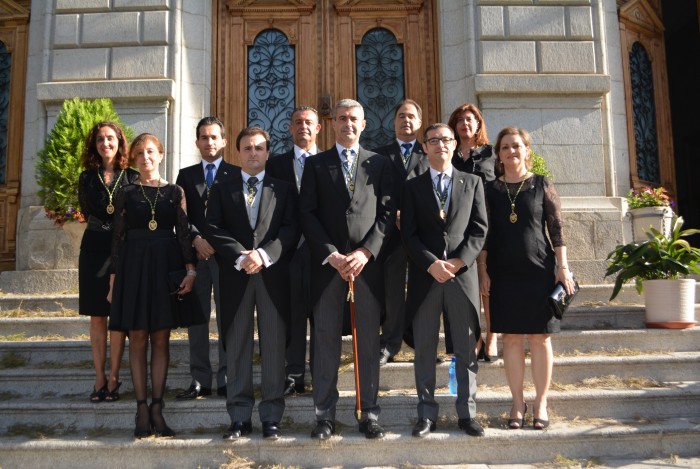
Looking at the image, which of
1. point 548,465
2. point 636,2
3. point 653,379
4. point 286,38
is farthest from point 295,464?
point 636,2

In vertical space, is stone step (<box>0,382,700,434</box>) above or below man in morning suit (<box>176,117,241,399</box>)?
below

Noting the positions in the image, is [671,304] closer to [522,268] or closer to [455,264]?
[522,268]

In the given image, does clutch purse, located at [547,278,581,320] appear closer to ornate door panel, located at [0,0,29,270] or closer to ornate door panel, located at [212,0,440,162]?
ornate door panel, located at [212,0,440,162]

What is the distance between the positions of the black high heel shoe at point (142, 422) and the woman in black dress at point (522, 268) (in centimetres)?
236

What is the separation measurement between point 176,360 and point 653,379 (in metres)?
3.78

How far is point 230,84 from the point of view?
8.48m

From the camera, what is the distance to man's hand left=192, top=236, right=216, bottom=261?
4.51 meters

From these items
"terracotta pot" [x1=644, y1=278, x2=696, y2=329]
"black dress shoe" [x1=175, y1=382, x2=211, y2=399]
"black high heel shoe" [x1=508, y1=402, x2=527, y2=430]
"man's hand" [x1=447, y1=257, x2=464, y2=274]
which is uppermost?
"man's hand" [x1=447, y1=257, x2=464, y2=274]

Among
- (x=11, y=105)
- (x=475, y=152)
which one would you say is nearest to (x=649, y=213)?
(x=475, y=152)

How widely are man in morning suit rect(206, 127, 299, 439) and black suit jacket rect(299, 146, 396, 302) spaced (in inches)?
7.7

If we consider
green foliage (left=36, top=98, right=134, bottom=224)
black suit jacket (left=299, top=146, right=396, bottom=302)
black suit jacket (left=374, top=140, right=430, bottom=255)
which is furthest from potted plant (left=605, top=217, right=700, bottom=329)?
green foliage (left=36, top=98, right=134, bottom=224)

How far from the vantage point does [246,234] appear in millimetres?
4176

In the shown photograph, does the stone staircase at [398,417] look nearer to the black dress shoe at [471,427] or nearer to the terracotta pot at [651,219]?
the black dress shoe at [471,427]

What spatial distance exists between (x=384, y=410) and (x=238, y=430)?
1007 mm
